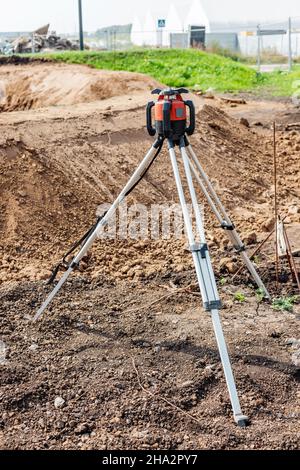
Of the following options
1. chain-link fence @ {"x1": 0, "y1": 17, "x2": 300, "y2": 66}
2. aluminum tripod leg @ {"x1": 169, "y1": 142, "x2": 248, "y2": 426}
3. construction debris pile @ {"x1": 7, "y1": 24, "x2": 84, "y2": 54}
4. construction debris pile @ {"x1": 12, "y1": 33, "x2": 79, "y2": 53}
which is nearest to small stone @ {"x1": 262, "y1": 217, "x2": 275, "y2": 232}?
aluminum tripod leg @ {"x1": 169, "y1": 142, "x2": 248, "y2": 426}

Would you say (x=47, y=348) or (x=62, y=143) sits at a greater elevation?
(x=62, y=143)

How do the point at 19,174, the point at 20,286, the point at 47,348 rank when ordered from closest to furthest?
the point at 47,348 → the point at 20,286 → the point at 19,174

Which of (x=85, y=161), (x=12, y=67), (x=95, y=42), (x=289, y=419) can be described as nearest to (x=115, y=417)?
(x=289, y=419)

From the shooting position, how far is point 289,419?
15.5 ft

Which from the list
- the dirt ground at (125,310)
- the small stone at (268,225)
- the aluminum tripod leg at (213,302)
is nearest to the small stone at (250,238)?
the dirt ground at (125,310)

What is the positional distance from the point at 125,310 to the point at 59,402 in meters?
1.65

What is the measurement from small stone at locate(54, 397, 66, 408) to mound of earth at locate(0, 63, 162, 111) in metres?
12.9

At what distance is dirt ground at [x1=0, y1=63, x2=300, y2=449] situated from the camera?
15.4 ft

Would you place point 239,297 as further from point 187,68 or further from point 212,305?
point 187,68

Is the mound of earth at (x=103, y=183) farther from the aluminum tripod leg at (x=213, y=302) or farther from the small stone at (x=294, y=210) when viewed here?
the aluminum tripod leg at (x=213, y=302)

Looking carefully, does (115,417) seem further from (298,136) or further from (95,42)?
(95,42)

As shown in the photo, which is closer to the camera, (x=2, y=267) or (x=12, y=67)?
(x=2, y=267)

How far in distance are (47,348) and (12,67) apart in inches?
817

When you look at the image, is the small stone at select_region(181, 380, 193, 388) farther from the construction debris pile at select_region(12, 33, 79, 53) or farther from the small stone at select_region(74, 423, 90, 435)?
the construction debris pile at select_region(12, 33, 79, 53)
